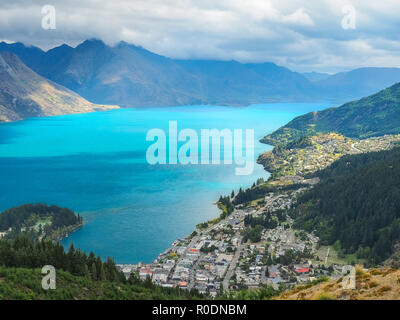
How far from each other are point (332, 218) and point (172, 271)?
3545cm

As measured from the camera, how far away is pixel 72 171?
119m

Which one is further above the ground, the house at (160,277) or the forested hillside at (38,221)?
the forested hillside at (38,221)

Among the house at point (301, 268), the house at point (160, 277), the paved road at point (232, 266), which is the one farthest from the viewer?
the house at point (301, 268)

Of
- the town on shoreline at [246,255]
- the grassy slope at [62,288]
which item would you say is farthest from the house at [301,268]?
the grassy slope at [62,288]

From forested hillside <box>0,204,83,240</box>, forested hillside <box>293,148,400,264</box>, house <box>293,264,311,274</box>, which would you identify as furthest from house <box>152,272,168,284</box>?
forested hillside <box>293,148,400,264</box>

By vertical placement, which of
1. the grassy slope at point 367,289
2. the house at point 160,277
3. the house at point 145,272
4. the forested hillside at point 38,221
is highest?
the grassy slope at point 367,289

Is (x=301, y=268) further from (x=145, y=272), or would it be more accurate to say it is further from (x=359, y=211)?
(x=359, y=211)

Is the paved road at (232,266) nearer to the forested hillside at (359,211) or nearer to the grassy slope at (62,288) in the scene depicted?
the forested hillside at (359,211)

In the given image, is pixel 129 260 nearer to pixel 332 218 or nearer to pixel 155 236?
pixel 155 236

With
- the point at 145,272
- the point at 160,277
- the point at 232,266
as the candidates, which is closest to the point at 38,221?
the point at 145,272

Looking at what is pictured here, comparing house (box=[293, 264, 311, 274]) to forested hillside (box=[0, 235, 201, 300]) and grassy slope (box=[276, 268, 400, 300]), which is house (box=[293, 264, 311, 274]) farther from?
grassy slope (box=[276, 268, 400, 300])

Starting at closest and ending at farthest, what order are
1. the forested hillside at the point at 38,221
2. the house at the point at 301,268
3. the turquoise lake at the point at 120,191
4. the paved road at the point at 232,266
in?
the paved road at the point at 232,266
the house at the point at 301,268
the forested hillside at the point at 38,221
the turquoise lake at the point at 120,191

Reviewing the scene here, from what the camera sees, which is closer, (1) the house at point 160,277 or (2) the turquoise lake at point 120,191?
(1) the house at point 160,277
